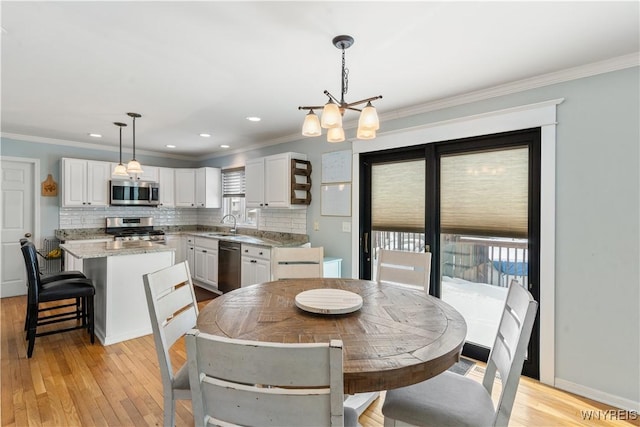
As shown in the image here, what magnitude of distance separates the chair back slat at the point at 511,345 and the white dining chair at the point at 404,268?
724mm

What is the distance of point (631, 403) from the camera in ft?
7.07

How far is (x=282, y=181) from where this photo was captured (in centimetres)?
431

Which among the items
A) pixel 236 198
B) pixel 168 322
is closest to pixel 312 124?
pixel 168 322

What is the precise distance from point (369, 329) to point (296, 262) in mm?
1300

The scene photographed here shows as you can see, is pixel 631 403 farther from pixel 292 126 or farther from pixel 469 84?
pixel 292 126

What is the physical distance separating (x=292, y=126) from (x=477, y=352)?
123 inches

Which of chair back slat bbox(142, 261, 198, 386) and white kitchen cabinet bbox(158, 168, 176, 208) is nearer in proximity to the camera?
chair back slat bbox(142, 261, 198, 386)

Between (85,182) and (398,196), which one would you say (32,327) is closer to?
(85,182)

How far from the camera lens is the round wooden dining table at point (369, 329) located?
3.56 feet

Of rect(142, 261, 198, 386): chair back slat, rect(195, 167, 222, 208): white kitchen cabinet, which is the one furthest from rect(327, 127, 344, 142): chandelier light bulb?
rect(195, 167, 222, 208): white kitchen cabinet

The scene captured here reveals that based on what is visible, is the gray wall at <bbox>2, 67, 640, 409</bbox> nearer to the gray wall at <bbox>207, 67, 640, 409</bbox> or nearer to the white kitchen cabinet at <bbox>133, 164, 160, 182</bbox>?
the gray wall at <bbox>207, 67, 640, 409</bbox>

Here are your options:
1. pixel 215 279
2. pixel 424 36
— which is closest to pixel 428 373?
pixel 424 36

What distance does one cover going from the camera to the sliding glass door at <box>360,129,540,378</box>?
2.67 m

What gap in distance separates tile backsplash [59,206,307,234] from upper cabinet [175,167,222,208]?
13.3 inches
